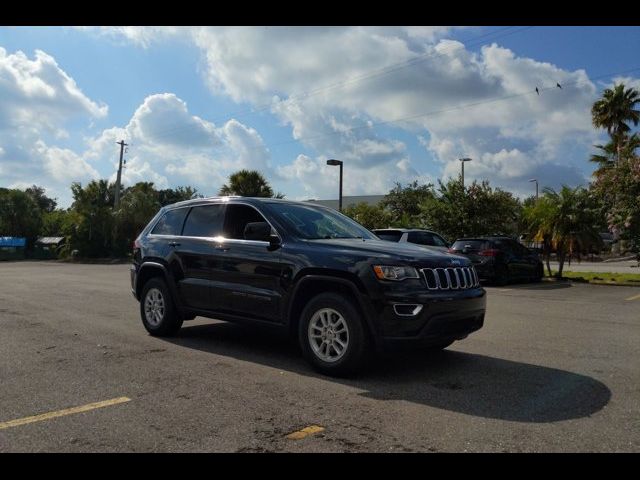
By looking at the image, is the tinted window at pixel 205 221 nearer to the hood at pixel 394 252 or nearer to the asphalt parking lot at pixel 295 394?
the asphalt parking lot at pixel 295 394

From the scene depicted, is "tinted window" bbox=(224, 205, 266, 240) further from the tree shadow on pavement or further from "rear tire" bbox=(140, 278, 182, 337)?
the tree shadow on pavement

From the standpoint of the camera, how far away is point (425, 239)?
15.4 meters

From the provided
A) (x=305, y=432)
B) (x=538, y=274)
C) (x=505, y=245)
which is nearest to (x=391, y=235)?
(x=505, y=245)

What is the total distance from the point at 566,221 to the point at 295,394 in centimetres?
1673

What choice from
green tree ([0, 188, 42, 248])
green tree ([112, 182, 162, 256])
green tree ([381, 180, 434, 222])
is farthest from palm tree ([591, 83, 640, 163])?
green tree ([0, 188, 42, 248])

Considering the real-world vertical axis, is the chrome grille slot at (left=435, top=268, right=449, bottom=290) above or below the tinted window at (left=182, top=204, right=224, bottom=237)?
below

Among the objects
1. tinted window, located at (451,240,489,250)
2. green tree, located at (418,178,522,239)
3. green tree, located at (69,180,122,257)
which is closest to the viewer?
tinted window, located at (451,240,489,250)

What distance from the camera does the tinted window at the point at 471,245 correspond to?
1662 centimetres

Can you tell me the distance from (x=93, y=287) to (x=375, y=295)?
476 inches

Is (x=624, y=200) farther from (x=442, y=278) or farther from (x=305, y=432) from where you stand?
(x=305, y=432)

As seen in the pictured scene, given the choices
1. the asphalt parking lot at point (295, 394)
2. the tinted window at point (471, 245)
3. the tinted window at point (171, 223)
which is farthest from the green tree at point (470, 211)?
the tinted window at point (171, 223)

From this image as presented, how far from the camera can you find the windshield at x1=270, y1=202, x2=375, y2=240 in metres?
6.20

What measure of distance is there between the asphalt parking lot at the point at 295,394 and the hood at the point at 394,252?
115 centimetres

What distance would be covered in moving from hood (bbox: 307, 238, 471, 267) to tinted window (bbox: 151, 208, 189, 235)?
247cm
